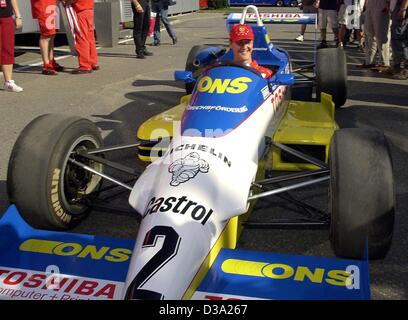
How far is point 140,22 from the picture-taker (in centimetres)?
1030

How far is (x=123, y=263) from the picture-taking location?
258 centimetres

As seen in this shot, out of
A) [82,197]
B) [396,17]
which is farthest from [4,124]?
[396,17]

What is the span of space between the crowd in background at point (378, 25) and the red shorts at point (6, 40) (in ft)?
18.5

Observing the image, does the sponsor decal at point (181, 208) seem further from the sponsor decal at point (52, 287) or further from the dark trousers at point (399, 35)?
the dark trousers at point (399, 35)

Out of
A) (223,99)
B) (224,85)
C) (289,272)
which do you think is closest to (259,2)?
(224,85)

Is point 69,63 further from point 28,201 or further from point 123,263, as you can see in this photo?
point 123,263

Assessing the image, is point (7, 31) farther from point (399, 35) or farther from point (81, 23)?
point (399, 35)

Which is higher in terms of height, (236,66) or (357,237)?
(236,66)

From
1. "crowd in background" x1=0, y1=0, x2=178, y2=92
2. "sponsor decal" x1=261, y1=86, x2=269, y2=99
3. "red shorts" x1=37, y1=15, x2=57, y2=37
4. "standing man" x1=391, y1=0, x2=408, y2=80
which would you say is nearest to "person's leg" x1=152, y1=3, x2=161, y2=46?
"crowd in background" x1=0, y1=0, x2=178, y2=92

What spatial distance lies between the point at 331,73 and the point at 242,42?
216 cm

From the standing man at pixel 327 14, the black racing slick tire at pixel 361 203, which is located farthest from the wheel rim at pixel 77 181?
the standing man at pixel 327 14

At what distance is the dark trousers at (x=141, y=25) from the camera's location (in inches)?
405

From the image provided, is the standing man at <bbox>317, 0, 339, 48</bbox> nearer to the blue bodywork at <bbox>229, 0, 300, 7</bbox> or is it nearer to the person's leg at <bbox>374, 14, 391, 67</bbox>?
the person's leg at <bbox>374, 14, 391, 67</bbox>
